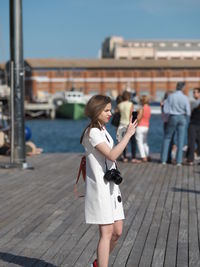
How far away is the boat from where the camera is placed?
67.5 m

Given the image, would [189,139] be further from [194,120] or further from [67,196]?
[67,196]

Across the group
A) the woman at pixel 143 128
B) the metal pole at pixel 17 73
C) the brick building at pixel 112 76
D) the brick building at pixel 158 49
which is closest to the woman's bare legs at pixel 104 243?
the metal pole at pixel 17 73

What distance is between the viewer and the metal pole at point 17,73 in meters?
11.2

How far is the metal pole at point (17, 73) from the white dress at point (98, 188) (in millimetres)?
7232

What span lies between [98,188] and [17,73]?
7.49 metres

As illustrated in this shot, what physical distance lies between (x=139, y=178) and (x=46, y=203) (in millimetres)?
2893

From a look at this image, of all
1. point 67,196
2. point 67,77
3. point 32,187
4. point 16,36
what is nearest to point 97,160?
point 67,196

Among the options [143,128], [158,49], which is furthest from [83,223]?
[158,49]

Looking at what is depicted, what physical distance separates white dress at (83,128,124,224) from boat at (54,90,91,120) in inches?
2475

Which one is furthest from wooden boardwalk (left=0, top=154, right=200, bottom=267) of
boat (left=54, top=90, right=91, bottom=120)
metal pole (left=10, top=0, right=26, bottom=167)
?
boat (left=54, top=90, right=91, bottom=120)

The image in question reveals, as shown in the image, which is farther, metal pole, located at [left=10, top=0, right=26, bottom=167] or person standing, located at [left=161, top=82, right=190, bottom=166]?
person standing, located at [left=161, top=82, right=190, bottom=166]

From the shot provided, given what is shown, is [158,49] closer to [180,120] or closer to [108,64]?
[108,64]

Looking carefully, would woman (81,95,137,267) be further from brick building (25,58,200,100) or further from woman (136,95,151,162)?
brick building (25,58,200,100)

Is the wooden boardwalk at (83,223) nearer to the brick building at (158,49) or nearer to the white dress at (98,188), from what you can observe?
the white dress at (98,188)
